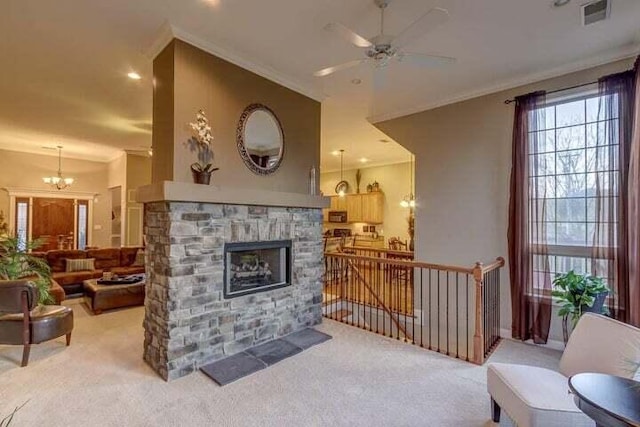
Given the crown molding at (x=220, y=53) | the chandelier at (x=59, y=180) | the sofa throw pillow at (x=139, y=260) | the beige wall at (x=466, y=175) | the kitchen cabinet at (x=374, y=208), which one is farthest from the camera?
the kitchen cabinet at (x=374, y=208)

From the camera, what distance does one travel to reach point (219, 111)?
340cm

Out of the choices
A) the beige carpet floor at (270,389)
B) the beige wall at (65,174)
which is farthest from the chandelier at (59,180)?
the beige carpet floor at (270,389)

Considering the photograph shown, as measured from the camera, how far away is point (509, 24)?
296 cm

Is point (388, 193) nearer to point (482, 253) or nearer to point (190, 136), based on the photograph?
point (482, 253)

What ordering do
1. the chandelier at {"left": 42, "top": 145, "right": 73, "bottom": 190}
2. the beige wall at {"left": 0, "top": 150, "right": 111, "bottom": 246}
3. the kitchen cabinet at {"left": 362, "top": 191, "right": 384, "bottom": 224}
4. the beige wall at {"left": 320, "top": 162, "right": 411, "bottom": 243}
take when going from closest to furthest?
the beige wall at {"left": 0, "top": 150, "right": 111, "bottom": 246}, the chandelier at {"left": 42, "top": 145, "right": 73, "bottom": 190}, the beige wall at {"left": 320, "top": 162, "right": 411, "bottom": 243}, the kitchen cabinet at {"left": 362, "top": 191, "right": 384, "bottom": 224}

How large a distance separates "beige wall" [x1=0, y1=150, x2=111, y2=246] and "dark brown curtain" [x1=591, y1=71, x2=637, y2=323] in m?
10.7

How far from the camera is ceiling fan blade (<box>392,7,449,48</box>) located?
2.05 m

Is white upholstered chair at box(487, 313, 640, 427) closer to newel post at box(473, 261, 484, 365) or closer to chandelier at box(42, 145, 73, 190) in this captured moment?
newel post at box(473, 261, 484, 365)

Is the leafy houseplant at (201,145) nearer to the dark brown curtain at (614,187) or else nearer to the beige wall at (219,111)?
the beige wall at (219,111)

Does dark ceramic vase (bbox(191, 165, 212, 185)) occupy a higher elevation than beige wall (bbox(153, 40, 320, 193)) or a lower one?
lower

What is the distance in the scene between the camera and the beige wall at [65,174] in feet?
25.5

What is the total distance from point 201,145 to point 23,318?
8.29 ft

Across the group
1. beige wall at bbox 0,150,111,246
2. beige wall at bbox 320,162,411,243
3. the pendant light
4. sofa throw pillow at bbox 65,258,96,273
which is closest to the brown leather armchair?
sofa throw pillow at bbox 65,258,96,273

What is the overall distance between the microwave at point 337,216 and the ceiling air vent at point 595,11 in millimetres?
7864
